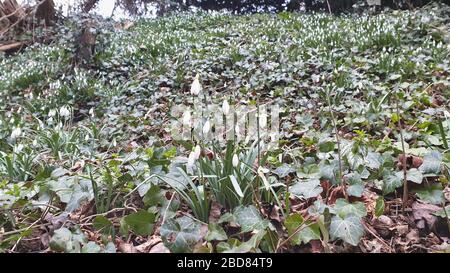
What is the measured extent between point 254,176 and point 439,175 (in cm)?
85

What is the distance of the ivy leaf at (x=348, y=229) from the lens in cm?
136

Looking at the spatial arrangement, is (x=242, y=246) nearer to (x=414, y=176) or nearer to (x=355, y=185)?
(x=355, y=185)

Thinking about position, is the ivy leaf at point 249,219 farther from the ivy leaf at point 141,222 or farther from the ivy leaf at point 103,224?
the ivy leaf at point 103,224

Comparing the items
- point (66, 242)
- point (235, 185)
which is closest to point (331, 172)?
point (235, 185)

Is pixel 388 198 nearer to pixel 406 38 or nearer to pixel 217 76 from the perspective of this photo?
pixel 217 76

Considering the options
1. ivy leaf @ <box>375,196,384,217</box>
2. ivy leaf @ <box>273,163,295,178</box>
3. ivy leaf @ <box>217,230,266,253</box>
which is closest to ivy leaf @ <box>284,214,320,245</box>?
ivy leaf @ <box>217,230,266,253</box>

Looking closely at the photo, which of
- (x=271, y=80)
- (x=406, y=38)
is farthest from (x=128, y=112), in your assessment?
(x=406, y=38)

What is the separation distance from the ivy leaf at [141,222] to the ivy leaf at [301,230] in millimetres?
535

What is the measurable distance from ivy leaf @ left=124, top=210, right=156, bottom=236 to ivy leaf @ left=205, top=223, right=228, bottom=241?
23 cm

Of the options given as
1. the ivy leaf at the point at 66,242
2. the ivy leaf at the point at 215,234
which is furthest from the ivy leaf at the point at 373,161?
the ivy leaf at the point at 66,242

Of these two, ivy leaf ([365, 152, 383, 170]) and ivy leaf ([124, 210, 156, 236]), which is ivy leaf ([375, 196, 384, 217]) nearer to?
ivy leaf ([365, 152, 383, 170])

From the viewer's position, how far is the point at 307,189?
5.52 feet

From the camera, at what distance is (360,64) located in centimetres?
474
